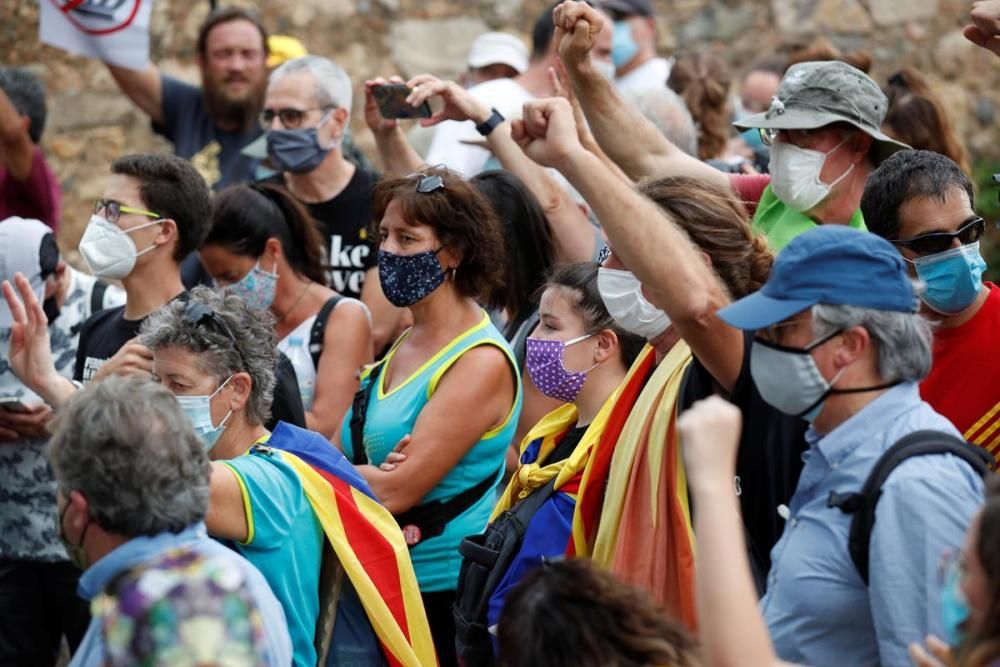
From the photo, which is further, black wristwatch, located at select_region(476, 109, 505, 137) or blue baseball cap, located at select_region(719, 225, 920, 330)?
black wristwatch, located at select_region(476, 109, 505, 137)

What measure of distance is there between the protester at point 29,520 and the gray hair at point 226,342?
1.52m

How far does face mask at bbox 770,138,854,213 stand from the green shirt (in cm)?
5

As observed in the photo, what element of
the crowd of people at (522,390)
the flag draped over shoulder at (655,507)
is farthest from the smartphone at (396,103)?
the flag draped over shoulder at (655,507)

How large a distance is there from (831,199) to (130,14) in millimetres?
3960

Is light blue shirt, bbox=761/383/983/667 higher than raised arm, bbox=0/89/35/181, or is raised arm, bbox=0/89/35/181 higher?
raised arm, bbox=0/89/35/181

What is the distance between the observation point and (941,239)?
11.8 feet

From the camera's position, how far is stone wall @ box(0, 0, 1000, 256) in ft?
26.8

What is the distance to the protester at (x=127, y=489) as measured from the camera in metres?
2.64

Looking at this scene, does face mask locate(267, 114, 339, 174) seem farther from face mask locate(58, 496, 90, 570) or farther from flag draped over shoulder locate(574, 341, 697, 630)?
face mask locate(58, 496, 90, 570)

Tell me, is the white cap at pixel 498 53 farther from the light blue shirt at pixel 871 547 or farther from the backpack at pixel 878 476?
the backpack at pixel 878 476

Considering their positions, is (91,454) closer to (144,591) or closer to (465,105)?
(144,591)

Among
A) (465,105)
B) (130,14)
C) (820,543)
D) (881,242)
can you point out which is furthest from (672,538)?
(130,14)

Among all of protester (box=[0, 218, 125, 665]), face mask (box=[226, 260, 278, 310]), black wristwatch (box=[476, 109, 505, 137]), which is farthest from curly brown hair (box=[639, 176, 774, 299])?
protester (box=[0, 218, 125, 665])

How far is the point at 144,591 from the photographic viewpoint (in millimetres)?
2518
